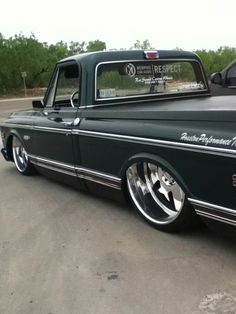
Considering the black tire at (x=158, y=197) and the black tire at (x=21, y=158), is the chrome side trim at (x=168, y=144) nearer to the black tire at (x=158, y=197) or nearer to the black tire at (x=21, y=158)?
A: the black tire at (x=158, y=197)

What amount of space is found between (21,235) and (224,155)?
2273 millimetres

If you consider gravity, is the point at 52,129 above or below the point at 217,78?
below

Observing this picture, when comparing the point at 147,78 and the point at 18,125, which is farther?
the point at 18,125

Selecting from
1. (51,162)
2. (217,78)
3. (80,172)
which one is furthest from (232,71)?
(80,172)

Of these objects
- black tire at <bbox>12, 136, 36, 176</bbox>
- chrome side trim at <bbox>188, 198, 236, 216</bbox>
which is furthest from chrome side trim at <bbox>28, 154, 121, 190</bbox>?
chrome side trim at <bbox>188, 198, 236, 216</bbox>

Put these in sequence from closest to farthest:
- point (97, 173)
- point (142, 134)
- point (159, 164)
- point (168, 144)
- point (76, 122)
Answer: point (168, 144)
point (159, 164)
point (142, 134)
point (97, 173)
point (76, 122)

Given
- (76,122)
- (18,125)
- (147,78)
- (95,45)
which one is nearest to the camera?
(76,122)

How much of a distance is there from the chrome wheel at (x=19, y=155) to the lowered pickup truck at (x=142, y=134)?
0.44 feet

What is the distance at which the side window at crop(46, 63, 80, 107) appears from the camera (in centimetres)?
568

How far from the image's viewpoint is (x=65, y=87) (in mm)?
6016

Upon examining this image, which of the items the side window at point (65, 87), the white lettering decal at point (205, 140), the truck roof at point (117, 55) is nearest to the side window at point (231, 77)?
the truck roof at point (117, 55)

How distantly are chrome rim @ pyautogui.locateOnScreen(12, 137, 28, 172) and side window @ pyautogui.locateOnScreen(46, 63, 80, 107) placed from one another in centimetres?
121

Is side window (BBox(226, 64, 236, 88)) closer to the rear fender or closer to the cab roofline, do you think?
the cab roofline

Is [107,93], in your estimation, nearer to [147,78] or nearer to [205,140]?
[147,78]
